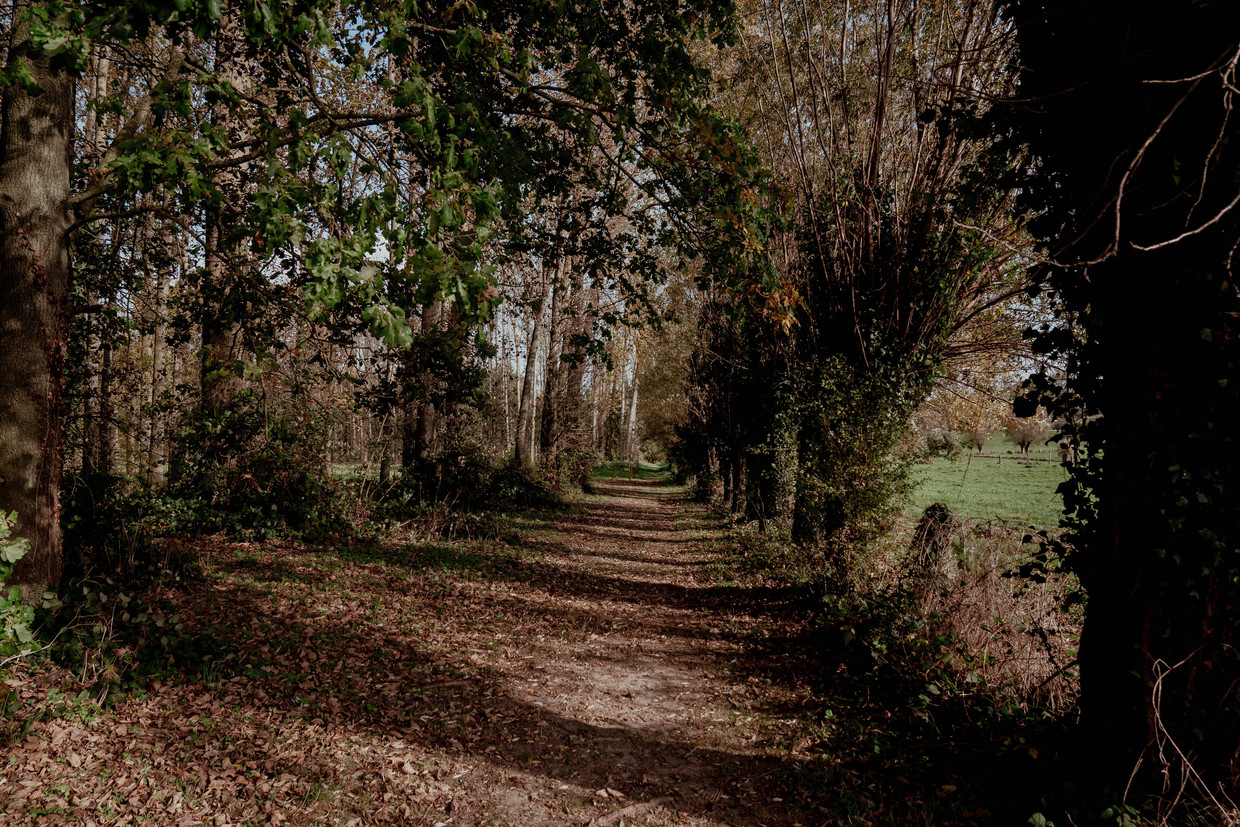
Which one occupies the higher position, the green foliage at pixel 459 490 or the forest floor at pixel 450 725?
the green foliage at pixel 459 490

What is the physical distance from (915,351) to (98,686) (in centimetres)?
924

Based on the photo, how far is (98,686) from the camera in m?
4.13

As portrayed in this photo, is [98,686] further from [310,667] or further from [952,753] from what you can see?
[952,753]

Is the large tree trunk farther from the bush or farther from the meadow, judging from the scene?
the meadow

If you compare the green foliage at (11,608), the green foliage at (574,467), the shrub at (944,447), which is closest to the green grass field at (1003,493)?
the shrub at (944,447)

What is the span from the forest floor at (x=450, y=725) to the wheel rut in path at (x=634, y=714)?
0.02 meters

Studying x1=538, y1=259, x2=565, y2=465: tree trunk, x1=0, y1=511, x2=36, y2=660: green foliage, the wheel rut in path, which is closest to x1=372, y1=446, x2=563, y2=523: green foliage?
x1=538, y1=259, x2=565, y2=465: tree trunk

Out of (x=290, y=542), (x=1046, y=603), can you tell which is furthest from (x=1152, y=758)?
(x=290, y=542)

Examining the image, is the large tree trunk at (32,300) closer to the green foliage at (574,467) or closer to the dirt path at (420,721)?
the dirt path at (420,721)

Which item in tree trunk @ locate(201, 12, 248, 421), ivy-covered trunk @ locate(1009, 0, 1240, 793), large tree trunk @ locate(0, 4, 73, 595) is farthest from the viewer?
tree trunk @ locate(201, 12, 248, 421)

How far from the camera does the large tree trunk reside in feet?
15.1

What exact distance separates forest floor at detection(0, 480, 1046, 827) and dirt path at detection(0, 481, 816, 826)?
2 cm

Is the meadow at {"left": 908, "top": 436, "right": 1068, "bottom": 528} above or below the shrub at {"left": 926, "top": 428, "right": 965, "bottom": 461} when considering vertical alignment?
below

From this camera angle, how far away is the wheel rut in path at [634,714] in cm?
388
